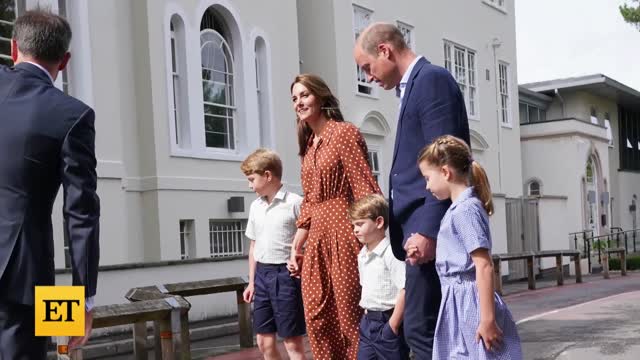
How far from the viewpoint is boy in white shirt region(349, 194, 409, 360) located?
478cm

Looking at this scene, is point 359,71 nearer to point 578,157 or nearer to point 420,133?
point 578,157

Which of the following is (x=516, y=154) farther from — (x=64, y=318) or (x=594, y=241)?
(x=64, y=318)

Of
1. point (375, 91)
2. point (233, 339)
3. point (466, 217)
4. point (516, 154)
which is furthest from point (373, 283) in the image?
point (516, 154)

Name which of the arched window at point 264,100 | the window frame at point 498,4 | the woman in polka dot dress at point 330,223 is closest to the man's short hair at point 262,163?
the woman in polka dot dress at point 330,223

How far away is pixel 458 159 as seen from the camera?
3920 millimetres

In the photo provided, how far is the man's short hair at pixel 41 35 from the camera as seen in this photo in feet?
11.0

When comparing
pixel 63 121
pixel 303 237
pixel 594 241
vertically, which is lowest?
pixel 594 241

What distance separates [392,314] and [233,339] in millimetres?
6672

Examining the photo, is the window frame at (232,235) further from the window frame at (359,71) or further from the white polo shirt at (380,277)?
the white polo shirt at (380,277)

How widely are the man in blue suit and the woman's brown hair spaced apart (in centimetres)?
89

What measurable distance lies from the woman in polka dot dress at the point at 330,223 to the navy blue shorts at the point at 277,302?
0.76m

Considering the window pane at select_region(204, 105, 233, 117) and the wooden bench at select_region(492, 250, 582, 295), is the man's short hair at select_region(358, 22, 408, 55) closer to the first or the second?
the window pane at select_region(204, 105, 233, 117)

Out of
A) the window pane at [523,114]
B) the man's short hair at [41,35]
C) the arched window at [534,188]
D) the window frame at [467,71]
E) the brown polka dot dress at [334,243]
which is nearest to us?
the man's short hair at [41,35]

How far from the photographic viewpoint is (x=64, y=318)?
10.5ft
